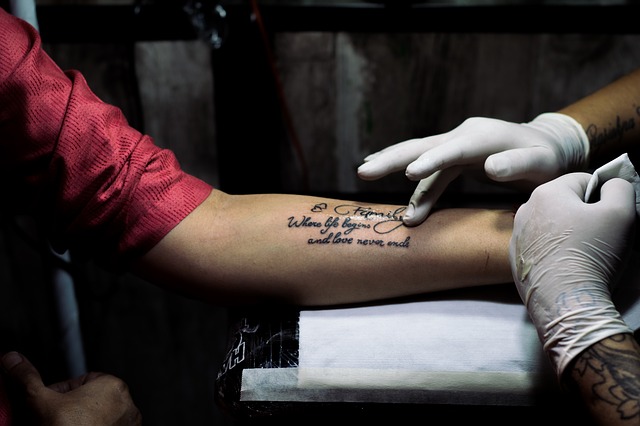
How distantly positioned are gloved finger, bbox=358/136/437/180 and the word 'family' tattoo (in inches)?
2.6

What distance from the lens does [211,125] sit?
5.83 ft

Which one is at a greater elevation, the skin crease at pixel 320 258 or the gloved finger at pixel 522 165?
the gloved finger at pixel 522 165

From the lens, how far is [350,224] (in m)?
1.04

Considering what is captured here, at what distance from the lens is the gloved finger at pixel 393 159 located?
1.04m

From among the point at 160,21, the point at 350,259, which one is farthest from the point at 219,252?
the point at 160,21

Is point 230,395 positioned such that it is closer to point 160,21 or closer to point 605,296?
point 605,296

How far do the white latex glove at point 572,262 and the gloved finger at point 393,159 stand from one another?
0.73ft

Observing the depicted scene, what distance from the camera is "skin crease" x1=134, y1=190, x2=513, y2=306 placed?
1.00 meters

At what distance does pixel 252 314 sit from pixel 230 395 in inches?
6.6

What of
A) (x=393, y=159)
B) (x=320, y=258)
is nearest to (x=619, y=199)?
(x=393, y=159)

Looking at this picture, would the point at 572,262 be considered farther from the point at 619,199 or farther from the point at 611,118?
the point at 611,118

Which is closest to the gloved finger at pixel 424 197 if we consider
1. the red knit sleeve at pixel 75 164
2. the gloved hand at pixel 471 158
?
the gloved hand at pixel 471 158

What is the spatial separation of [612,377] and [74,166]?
823mm

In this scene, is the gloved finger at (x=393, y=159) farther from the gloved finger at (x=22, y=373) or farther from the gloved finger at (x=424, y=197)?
the gloved finger at (x=22, y=373)
